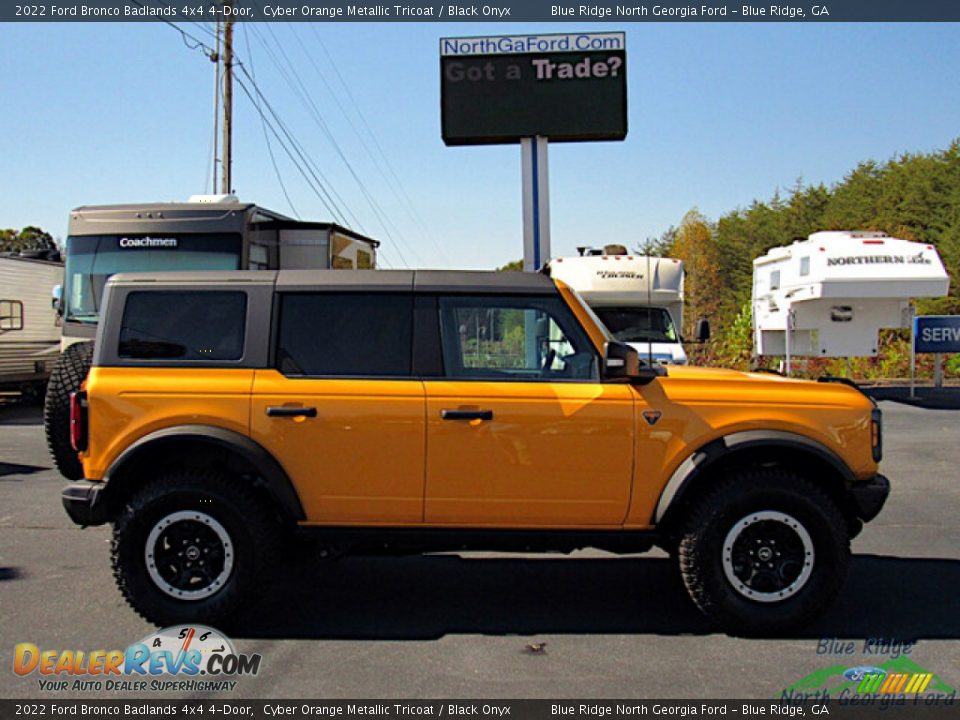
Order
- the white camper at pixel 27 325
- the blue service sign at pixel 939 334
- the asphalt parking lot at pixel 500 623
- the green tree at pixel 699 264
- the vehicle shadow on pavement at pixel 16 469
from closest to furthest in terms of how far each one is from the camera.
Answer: the asphalt parking lot at pixel 500 623 < the vehicle shadow on pavement at pixel 16 469 < the white camper at pixel 27 325 < the blue service sign at pixel 939 334 < the green tree at pixel 699 264

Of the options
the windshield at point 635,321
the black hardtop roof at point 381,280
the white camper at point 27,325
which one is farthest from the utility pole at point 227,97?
the black hardtop roof at point 381,280

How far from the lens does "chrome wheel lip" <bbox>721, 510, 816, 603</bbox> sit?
497 cm

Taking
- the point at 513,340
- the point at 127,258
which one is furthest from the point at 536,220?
the point at 513,340

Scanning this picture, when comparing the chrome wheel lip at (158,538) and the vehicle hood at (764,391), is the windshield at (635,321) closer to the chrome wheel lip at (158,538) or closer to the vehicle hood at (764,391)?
the vehicle hood at (764,391)

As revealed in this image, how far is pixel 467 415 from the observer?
494 cm

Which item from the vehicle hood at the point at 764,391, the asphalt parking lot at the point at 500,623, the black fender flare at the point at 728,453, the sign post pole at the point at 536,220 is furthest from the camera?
the sign post pole at the point at 536,220

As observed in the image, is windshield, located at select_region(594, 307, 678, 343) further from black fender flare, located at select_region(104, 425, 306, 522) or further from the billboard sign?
black fender flare, located at select_region(104, 425, 306, 522)

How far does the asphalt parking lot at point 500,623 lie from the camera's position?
14.5ft

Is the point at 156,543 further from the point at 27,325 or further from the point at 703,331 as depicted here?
the point at 27,325

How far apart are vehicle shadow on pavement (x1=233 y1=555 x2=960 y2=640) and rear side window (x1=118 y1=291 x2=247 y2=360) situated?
161 centimetres

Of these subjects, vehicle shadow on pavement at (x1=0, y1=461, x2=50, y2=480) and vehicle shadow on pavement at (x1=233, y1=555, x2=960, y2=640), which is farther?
vehicle shadow on pavement at (x1=0, y1=461, x2=50, y2=480)

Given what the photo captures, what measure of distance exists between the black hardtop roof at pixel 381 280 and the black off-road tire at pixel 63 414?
73cm

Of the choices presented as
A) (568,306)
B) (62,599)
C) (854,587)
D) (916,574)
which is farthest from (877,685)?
(62,599)

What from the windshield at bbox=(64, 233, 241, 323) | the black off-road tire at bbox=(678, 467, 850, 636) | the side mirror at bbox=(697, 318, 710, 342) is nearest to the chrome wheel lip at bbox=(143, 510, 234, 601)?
the black off-road tire at bbox=(678, 467, 850, 636)
